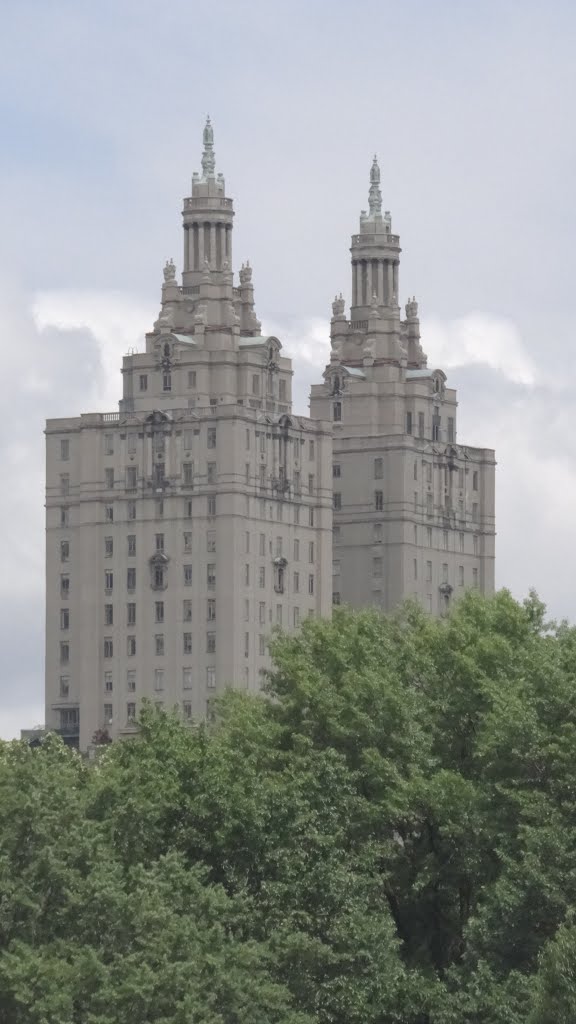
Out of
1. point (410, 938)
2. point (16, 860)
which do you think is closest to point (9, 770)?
point (16, 860)

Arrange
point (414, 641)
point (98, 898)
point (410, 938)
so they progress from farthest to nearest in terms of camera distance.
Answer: point (414, 641), point (410, 938), point (98, 898)

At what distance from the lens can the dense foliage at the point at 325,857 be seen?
120 m

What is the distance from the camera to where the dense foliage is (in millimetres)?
119500

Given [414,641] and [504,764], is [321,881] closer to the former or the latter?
[504,764]

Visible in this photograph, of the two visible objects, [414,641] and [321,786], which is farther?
[414,641]

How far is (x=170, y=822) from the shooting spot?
420 feet

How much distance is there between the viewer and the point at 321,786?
128000mm

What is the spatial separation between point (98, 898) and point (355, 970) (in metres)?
8.76

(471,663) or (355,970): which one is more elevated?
(471,663)

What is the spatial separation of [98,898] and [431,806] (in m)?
12.3

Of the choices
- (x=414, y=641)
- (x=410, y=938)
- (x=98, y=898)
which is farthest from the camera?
(x=414, y=641)

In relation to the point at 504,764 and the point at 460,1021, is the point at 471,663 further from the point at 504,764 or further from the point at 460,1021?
the point at 460,1021

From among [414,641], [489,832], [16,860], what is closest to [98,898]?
[16,860]

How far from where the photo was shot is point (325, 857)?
413ft
